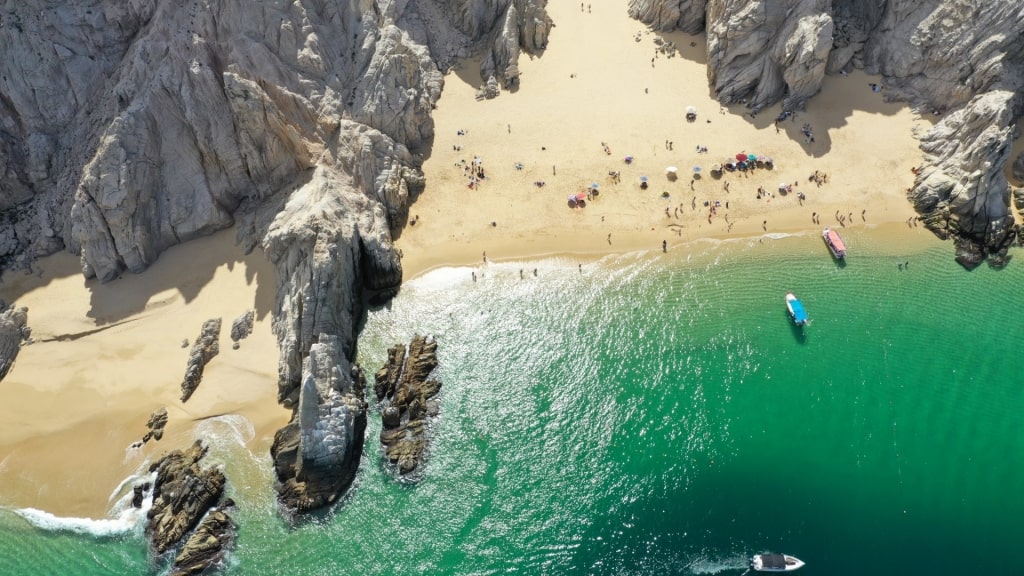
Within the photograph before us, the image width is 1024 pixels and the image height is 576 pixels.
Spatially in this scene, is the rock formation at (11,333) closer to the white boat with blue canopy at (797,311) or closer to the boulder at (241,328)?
the boulder at (241,328)

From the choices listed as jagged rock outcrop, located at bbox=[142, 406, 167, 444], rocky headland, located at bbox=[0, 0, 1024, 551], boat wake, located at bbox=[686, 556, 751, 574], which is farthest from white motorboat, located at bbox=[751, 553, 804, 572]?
jagged rock outcrop, located at bbox=[142, 406, 167, 444]

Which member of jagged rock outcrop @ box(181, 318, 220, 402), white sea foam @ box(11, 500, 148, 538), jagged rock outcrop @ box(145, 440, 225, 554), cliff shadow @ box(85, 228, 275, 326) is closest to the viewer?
jagged rock outcrop @ box(145, 440, 225, 554)

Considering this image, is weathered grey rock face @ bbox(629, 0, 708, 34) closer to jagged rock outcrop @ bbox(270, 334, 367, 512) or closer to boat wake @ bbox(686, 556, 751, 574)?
jagged rock outcrop @ bbox(270, 334, 367, 512)

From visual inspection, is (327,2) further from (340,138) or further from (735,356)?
(735,356)

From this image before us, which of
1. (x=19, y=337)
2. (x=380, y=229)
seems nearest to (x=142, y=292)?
(x=19, y=337)

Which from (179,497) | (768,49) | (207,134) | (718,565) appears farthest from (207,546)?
(768,49)

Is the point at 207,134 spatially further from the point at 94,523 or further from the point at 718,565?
the point at 718,565

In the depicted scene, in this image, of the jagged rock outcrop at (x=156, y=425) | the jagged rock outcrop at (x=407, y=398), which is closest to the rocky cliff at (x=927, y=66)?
the jagged rock outcrop at (x=407, y=398)
